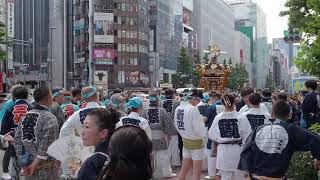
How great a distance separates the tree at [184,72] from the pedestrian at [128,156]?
7349 cm

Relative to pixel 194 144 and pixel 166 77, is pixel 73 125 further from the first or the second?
pixel 166 77

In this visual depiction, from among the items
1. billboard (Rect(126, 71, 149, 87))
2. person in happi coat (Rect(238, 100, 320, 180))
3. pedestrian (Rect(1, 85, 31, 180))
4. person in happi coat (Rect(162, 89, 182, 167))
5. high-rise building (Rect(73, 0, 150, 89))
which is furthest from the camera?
billboard (Rect(126, 71, 149, 87))

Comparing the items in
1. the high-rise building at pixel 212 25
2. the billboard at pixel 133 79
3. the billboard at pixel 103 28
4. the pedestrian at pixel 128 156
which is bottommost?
the pedestrian at pixel 128 156

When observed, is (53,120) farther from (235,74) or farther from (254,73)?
(254,73)

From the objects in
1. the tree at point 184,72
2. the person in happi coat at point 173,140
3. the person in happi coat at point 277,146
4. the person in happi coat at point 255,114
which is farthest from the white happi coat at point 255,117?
the tree at point 184,72

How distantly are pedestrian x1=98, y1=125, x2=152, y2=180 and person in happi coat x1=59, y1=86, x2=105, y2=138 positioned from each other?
10.5 ft

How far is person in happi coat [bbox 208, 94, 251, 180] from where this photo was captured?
7996 millimetres

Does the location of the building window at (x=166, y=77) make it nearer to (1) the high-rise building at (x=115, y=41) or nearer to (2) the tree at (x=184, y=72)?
(1) the high-rise building at (x=115, y=41)

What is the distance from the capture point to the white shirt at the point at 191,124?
900 cm

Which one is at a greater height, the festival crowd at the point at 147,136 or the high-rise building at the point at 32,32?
the high-rise building at the point at 32,32

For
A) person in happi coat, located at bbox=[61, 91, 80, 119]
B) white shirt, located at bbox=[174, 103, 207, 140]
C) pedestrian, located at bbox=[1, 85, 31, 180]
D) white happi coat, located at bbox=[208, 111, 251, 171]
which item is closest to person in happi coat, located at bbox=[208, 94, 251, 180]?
white happi coat, located at bbox=[208, 111, 251, 171]

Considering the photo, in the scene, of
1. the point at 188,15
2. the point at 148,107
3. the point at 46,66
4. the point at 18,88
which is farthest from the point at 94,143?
the point at 188,15

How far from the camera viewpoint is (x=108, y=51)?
7688cm

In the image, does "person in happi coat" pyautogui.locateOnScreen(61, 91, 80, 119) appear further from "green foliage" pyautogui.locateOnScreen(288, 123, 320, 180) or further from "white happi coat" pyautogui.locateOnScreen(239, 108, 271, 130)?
"green foliage" pyautogui.locateOnScreen(288, 123, 320, 180)
